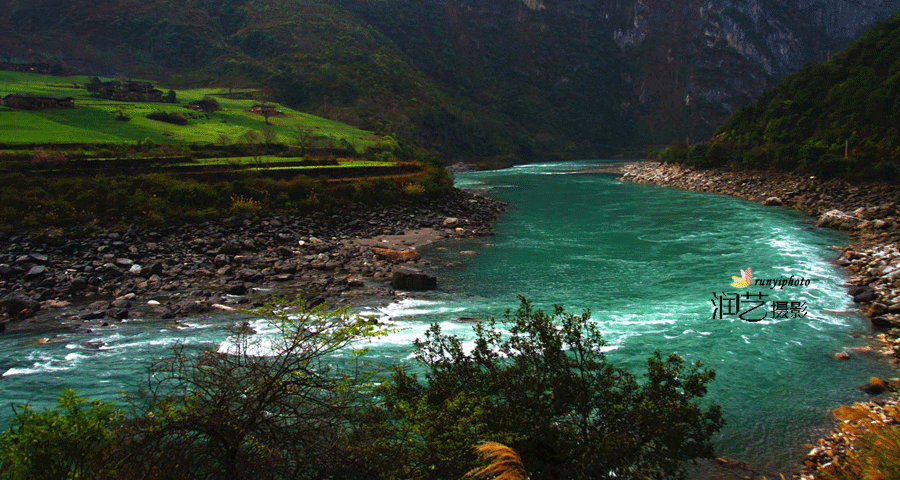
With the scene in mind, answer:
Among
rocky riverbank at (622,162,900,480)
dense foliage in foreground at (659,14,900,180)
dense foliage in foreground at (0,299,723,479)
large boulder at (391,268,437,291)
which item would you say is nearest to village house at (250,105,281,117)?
rocky riverbank at (622,162,900,480)

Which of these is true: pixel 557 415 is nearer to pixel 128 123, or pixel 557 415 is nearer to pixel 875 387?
pixel 875 387

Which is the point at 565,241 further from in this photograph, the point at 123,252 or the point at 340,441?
the point at 340,441

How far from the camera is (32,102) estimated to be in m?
66.3

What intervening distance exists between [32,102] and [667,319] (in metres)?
80.8

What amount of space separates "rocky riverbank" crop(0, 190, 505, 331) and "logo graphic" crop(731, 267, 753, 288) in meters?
17.8

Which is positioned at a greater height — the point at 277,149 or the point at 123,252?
the point at 277,149

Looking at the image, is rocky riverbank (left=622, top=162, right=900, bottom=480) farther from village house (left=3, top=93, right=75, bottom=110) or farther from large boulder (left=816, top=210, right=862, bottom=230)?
village house (left=3, top=93, right=75, bottom=110)

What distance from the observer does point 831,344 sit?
18.3 m

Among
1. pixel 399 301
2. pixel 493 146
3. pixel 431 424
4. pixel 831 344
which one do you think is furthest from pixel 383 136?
pixel 431 424

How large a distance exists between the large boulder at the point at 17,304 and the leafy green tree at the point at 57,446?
2031 centimetres

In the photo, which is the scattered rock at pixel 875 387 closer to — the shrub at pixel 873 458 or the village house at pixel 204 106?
the shrub at pixel 873 458

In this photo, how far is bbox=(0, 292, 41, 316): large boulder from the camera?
72.6ft

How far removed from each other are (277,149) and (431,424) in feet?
216

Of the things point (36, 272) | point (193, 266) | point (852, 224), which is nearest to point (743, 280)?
point (852, 224)
